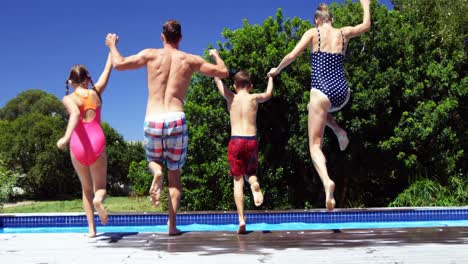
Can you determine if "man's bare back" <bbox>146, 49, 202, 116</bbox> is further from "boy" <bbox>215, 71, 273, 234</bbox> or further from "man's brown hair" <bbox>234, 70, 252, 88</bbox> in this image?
"man's brown hair" <bbox>234, 70, 252, 88</bbox>

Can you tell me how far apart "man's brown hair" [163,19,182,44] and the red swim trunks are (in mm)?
1387

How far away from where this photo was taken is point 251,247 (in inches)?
186

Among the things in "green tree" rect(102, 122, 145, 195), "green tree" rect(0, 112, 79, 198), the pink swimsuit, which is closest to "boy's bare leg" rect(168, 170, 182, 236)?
the pink swimsuit

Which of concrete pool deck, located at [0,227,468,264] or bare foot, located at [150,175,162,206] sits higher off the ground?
bare foot, located at [150,175,162,206]

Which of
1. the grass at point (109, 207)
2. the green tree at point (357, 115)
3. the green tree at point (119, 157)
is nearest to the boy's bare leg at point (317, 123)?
the green tree at point (357, 115)

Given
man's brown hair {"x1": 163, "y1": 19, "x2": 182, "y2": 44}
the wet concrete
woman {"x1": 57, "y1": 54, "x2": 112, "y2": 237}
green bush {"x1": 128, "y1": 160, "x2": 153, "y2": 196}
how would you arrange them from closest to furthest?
the wet concrete
woman {"x1": 57, "y1": 54, "x2": 112, "y2": 237}
man's brown hair {"x1": 163, "y1": 19, "x2": 182, "y2": 44}
green bush {"x1": 128, "y1": 160, "x2": 153, "y2": 196}

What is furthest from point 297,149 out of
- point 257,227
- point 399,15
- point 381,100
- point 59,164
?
point 59,164

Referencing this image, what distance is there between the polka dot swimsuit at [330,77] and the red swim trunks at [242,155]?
3.38ft

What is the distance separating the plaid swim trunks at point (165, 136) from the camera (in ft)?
17.4

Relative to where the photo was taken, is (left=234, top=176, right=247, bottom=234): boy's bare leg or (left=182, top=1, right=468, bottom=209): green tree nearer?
(left=234, top=176, right=247, bottom=234): boy's bare leg

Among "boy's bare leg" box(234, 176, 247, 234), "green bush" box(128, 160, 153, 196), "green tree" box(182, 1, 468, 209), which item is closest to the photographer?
"boy's bare leg" box(234, 176, 247, 234)

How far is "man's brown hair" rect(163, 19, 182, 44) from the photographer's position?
5582mm

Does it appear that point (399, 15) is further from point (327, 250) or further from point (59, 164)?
point (59, 164)

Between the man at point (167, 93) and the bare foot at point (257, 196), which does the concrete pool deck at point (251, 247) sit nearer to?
the bare foot at point (257, 196)
